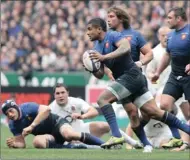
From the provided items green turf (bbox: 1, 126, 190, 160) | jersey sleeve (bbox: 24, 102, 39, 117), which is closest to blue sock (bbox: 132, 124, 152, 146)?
green turf (bbox: 1, 126, 190, 160)

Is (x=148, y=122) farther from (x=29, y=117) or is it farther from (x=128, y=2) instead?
(x=128, y=2)

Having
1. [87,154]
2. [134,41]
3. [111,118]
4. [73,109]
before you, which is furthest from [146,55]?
[73,109]

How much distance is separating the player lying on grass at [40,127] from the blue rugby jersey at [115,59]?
1.74 m

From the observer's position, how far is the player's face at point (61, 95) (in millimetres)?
16156

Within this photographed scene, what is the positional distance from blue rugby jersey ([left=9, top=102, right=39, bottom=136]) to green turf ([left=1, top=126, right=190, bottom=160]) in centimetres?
63

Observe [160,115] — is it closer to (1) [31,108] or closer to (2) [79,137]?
(2) [79,137]

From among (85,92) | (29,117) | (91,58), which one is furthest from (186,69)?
(85,92)

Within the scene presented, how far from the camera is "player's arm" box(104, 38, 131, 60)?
13.6 metres

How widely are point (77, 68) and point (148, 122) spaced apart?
40.0ft

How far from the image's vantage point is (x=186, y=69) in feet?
48.1

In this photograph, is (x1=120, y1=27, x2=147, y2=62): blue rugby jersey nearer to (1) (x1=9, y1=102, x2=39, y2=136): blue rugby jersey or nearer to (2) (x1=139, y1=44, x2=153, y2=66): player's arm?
(2) (x1=139, y1=44, x2=153, y2=66): player's arm

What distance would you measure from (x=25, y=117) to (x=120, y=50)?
2781 mm

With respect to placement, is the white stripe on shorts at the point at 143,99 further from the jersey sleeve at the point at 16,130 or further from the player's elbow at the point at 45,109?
the jersey sleeve at the point at 16,130

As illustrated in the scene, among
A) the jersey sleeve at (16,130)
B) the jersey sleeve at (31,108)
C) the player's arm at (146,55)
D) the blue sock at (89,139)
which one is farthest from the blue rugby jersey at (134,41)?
the jersey sleeve at (16,130)
